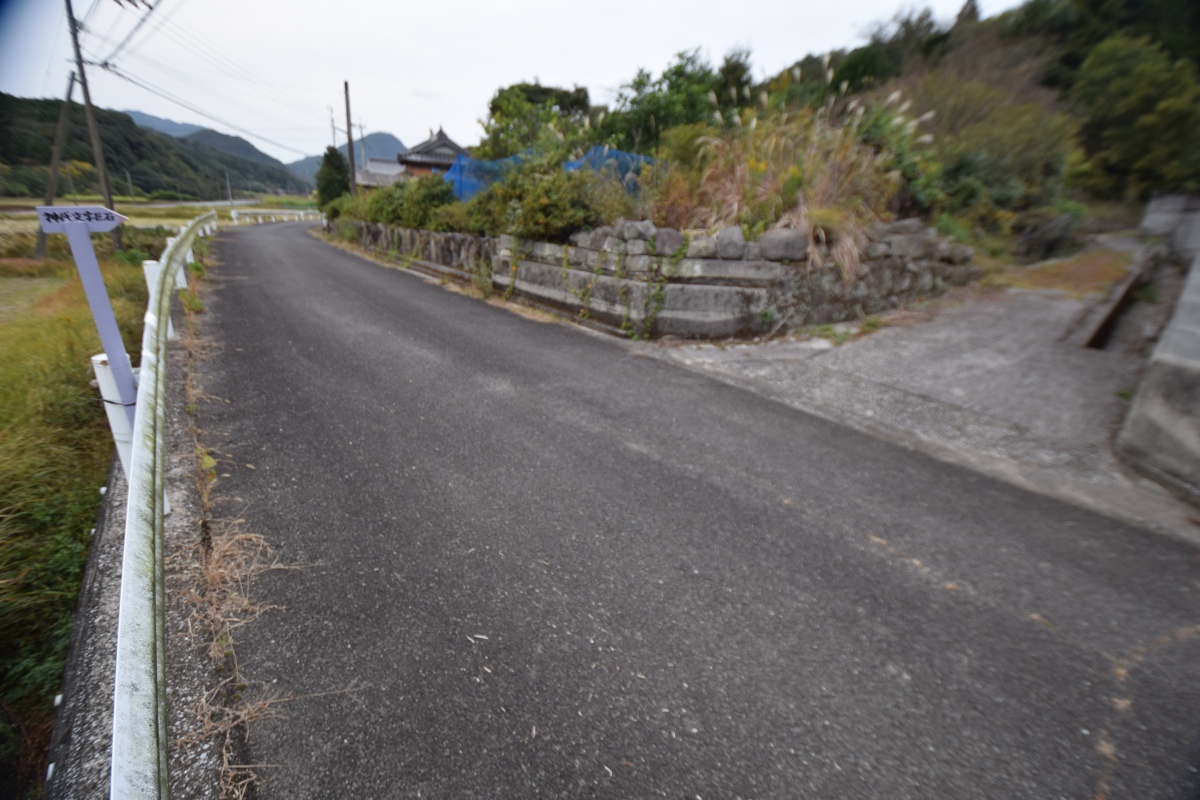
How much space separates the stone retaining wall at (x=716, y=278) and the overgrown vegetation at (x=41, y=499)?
4764 mm

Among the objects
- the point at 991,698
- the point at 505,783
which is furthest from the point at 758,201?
the point at 505,783

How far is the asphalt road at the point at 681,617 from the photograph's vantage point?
4.91 ft

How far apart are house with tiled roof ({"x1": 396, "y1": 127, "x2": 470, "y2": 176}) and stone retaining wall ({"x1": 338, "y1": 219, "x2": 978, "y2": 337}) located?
3684 centimetres

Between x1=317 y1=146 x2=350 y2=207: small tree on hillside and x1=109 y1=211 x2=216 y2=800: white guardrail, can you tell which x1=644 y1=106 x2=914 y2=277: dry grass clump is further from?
x1=317 y1=146 x2=350 y2=207: small tree on hillside

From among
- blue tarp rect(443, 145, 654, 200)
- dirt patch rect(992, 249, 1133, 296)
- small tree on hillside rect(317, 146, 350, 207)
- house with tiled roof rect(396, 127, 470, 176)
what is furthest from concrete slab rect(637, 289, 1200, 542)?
house with tiled roof rect(396, 127, 470, 176)

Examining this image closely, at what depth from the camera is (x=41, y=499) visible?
2.43 meters

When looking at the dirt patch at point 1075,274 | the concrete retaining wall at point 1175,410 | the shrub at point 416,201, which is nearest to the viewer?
the concrete retaining wall at point 1175,410

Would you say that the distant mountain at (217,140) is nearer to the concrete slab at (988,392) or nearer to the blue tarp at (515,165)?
the blue tarp at (515,165)

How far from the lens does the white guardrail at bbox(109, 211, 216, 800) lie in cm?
94

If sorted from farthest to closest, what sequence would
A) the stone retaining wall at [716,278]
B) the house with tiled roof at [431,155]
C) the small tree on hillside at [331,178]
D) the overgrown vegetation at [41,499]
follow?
the house with tiled roof at [431,155], the small tree on hillside at [331,178], the stone retaining wall at [716,278], the overgrown vegetation at [41,499]

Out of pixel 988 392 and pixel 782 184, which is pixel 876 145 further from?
pixel 988 392

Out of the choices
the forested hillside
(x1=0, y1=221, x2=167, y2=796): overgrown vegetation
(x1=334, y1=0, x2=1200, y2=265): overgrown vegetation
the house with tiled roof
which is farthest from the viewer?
the house with tiled roof

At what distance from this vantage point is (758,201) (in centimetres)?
620

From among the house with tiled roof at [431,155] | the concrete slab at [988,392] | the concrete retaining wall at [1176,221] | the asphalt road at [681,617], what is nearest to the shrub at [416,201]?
the concrete slab at [988,392]
